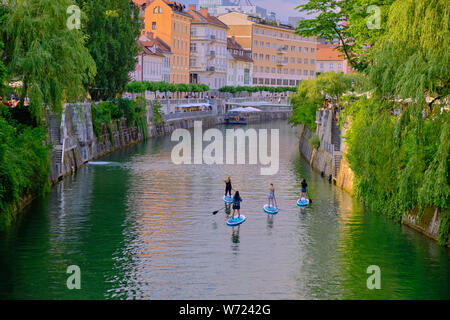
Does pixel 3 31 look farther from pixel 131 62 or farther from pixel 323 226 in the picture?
pixel 131 62

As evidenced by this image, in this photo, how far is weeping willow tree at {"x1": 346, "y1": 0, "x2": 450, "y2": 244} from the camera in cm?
2717

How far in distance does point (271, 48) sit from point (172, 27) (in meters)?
56.3

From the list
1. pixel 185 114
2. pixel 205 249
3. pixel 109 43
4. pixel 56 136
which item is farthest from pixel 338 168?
pixel 185 114

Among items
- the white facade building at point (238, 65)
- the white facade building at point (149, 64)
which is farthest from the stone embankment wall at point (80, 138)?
the white facade building at point (238, 65)

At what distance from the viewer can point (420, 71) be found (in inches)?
1077

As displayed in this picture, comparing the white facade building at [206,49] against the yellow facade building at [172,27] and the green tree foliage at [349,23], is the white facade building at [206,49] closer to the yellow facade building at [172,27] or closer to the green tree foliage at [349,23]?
the yellow facade building at [172,27]

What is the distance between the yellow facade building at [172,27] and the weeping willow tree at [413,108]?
10104 centimetres

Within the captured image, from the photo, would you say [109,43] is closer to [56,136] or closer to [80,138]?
[80,138]

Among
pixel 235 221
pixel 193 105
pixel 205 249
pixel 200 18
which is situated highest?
pixel 200 18

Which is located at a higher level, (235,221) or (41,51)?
(41,51)

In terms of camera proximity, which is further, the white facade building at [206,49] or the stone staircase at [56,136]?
the white facade building at [206,49]

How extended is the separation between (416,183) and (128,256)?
1118 cm

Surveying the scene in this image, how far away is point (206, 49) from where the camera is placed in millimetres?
147875

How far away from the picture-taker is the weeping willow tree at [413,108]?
27.2 meters
